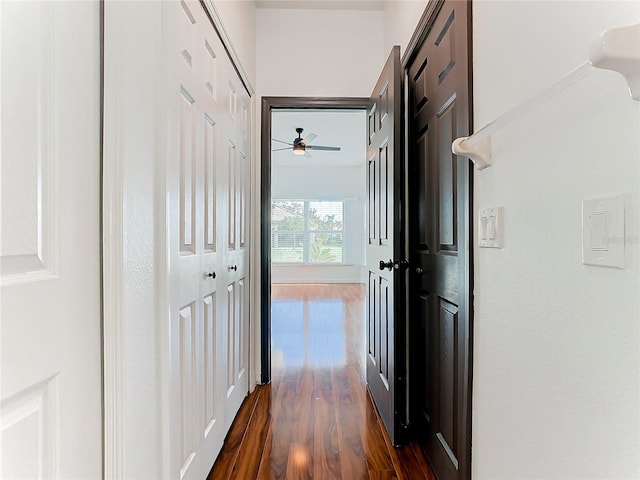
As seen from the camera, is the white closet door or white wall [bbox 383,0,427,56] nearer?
white wall [bbox 383,0,427,56]

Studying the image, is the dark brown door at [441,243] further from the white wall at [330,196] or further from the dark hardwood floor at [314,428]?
the white wall at [330,196]

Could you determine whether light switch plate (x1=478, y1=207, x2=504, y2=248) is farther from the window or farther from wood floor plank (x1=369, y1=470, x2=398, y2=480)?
the window

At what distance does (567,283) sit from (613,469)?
346 millimetres

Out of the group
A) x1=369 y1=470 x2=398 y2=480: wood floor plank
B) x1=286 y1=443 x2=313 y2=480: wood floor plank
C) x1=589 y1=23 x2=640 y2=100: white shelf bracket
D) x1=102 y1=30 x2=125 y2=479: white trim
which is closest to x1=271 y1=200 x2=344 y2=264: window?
x1=286 y1=443 x2=313 y2=480: wood floor plank

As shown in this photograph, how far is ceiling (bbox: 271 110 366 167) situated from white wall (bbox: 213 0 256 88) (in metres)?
1.52

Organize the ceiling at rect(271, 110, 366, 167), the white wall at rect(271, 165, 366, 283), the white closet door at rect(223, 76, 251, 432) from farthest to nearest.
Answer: the white wall at rect(271, 165, 366, 283) → the ceiling at rect(271, 110, 366, 167) → the white closet door at rect(223, 76, 251, 432)

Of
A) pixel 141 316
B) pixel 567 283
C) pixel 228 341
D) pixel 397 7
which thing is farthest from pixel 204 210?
pixel 397 7

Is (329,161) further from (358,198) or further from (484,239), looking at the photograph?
(484,239)

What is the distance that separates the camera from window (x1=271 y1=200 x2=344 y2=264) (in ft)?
27.8

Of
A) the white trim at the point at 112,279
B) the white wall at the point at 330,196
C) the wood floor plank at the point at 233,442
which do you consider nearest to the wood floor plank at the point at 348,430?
the wood floor plank at the point at 233,442

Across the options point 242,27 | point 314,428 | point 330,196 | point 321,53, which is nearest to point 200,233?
point 314,428

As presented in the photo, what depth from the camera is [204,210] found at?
154 cm

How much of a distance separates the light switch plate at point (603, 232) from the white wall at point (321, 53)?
7.28ft

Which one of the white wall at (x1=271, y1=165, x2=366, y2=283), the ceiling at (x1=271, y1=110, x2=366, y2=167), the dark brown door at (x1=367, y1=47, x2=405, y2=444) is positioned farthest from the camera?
the white wall at (x1=271, y1=165, x2=366, y2=283)
